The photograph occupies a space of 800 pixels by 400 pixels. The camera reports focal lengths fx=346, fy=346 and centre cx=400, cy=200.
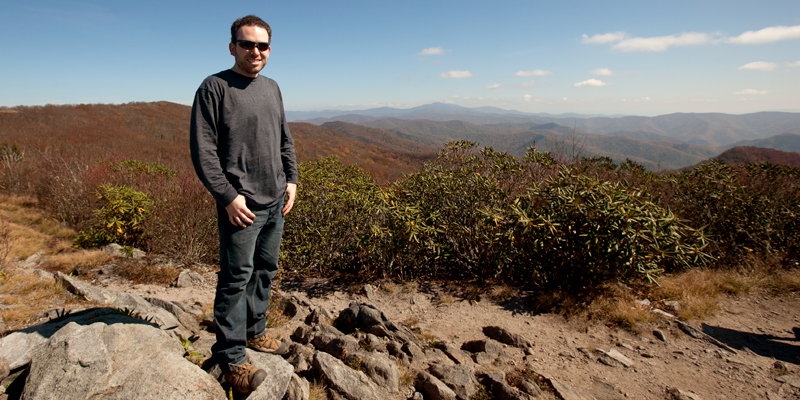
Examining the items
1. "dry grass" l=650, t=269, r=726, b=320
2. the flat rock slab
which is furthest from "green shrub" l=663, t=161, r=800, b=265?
the flat rock slab

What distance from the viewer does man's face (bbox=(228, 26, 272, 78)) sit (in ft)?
6.17

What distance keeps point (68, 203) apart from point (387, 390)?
8684 mm

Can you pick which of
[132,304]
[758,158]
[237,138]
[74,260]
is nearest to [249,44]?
[237,138]

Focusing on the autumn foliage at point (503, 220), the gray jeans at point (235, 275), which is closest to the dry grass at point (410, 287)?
the autumn foliage at point (503, 220)

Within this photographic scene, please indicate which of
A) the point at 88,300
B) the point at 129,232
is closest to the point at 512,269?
the point at 88,300

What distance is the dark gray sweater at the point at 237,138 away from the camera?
1.80 m

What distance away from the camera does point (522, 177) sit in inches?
215

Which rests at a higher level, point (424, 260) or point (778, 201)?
point (778, 201)

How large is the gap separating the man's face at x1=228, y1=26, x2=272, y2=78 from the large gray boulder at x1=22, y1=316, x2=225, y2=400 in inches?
66.3

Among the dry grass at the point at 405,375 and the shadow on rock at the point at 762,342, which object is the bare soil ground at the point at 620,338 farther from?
the dry grass at the point at 405,375

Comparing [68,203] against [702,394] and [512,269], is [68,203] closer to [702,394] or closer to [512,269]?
[512,269]

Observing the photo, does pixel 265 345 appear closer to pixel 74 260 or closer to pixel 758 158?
pixel 74 260

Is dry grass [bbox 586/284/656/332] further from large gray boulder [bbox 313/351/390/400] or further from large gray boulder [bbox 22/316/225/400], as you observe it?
large gray boulder [bbox 22/316/225/400]

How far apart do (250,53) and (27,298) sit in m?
3.64
